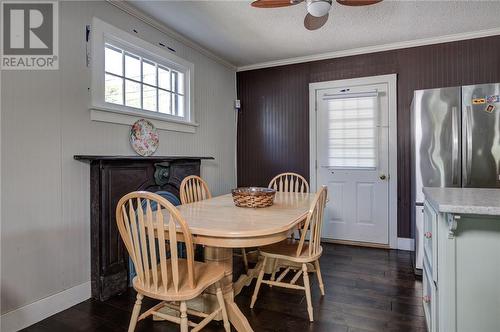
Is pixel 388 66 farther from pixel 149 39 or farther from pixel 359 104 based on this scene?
pixel 149 39

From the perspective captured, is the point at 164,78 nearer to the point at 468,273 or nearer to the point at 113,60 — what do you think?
the point at 113,60

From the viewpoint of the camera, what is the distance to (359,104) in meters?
3.88

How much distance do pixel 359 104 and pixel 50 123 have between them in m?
3.35

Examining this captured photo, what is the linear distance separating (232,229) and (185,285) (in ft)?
1.25

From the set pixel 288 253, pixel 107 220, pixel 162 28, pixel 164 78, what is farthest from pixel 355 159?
pixel 107 220

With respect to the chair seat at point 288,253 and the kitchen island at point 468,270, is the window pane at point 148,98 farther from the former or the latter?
the kitchen island at point 468,270

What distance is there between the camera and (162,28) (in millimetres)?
3090

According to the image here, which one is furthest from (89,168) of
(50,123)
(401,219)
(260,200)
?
(401,219)

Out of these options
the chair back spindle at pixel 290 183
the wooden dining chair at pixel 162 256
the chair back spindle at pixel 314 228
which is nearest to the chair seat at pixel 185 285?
the wooden dining chair at pixel 162 256

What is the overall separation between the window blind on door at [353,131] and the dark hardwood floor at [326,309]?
1.49 metres

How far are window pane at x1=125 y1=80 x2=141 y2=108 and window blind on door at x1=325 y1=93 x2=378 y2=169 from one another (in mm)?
2413

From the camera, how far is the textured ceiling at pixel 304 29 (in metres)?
2.70

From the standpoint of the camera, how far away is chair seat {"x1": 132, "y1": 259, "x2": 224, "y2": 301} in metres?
1.49

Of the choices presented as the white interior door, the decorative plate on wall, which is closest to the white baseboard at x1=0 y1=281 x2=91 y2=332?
the decorative plate on wall
